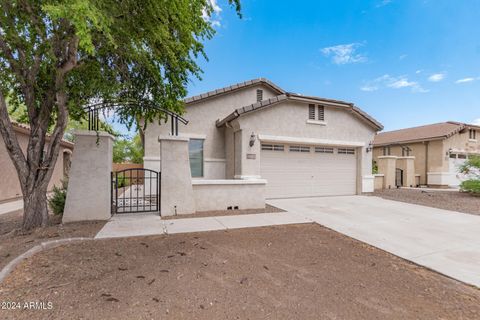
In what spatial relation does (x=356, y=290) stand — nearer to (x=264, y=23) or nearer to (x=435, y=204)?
(x=435, y=204)

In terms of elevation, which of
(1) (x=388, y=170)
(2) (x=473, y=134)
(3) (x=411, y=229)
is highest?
(2) (x=473, y=134)

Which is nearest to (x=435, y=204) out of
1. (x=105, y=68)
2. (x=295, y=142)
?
(x=295, y=142)

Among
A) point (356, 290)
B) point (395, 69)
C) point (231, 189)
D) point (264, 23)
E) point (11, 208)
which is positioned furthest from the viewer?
point (395, 69)

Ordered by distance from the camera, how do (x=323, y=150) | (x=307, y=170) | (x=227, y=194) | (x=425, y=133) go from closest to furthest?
(x=227, y=194) < (x=307, y=170) < (x=323, y=150) < (x=425, y=133)

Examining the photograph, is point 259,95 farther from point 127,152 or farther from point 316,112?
point 127,152

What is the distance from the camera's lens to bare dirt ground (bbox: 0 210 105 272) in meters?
4.37

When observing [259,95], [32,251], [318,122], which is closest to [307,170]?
[318,122]

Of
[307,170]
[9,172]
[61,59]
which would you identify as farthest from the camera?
[307,170]

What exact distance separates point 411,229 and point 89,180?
941 cm

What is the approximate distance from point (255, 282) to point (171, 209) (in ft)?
15.9

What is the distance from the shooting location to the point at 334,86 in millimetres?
20609

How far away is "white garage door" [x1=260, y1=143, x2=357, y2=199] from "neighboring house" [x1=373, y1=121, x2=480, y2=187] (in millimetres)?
8657

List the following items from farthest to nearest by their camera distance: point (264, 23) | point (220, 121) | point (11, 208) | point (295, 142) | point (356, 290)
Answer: point (264, 23)
point (220, 121)
point (295, 142)
point (11, 208)
point (356, 290)

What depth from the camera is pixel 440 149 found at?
1855 cm
